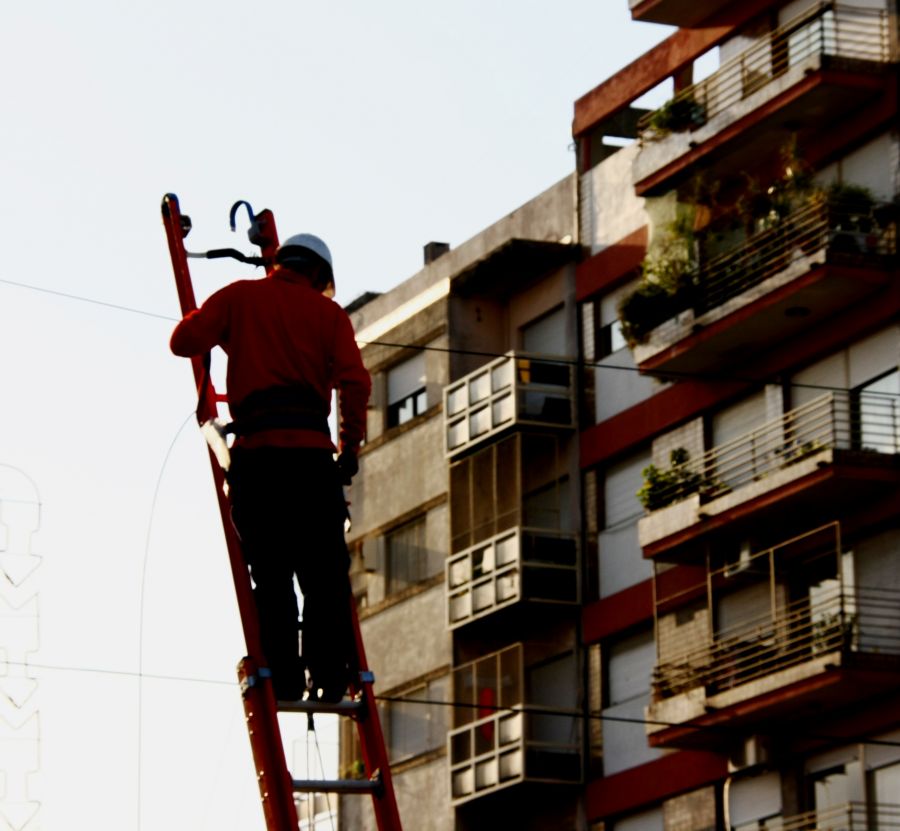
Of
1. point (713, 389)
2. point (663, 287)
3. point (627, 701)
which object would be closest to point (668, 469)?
point (713, 389)

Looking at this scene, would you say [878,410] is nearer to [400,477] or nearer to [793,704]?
[793,704]

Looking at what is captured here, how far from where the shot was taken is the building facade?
3747 cm

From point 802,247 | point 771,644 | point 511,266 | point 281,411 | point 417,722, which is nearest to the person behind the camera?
point 281,411

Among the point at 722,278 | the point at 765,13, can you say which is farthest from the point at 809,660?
the point at 765,13

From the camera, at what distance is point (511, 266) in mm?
47688

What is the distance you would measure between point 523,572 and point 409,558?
560cm

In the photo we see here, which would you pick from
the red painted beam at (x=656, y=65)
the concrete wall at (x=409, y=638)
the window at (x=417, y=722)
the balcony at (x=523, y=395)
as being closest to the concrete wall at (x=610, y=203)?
the red painted beam at (x=656, y=65)

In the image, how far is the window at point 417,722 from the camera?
159ft

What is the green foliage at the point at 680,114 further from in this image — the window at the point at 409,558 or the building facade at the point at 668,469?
the window at the point at 409,558

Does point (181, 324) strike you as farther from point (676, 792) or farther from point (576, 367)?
point (576, 367)

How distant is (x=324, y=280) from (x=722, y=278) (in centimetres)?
2719

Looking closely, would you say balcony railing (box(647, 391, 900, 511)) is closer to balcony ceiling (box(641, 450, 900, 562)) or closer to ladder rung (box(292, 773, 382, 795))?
balcony ceiling (box(641, 450, 900, 562))

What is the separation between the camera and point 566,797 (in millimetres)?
44688

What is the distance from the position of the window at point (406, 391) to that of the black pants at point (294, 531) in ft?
124
